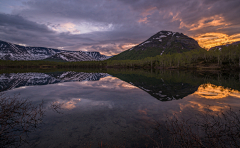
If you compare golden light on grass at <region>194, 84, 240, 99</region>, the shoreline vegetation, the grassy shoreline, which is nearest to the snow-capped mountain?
golden light on grass at <region>194, 84, 240, 99</region>

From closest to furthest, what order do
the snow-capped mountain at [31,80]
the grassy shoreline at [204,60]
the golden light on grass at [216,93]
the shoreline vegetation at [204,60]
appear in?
the golden light on grass at [216,93] → the snow-capped mountain at [31,80] → the grassy shoreline at [204,60] → the shoreline vegetation at [204,60]

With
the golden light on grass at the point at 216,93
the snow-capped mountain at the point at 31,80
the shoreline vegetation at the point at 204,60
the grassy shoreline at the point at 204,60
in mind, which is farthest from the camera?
the shoreline vegetation at the point at 204,60

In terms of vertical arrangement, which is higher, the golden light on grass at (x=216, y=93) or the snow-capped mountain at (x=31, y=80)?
the snow-capped mountain at (x=31, y=80)

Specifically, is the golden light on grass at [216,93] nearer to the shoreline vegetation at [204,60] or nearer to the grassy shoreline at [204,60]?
the grassy shoreline at [204,60]

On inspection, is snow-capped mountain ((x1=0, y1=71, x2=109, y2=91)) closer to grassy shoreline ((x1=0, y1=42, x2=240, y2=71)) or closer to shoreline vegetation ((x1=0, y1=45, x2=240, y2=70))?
grassy shoreline ((x1=0, y1=42, x2=240, y2=71))

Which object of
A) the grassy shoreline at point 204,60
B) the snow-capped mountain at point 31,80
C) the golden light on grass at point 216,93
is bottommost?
the golden light on grass at point 216,93

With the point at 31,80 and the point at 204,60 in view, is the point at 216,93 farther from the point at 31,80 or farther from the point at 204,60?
the point at 204,60

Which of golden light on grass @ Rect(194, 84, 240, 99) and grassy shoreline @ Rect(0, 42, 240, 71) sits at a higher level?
grassy shoreline @ Rect(0, 42, 240, 71)

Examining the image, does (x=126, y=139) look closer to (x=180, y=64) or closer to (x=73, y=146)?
(x=73, y=146)

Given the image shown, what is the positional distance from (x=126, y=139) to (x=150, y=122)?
3.10m

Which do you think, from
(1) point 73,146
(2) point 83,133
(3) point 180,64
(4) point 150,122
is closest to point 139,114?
(4) point 150,122

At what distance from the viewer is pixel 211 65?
108562mm

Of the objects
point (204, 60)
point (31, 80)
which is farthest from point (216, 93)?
point (204, 60)

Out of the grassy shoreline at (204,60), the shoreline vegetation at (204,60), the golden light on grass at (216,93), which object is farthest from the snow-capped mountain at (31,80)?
the shoreline vegetation at (204,60)
